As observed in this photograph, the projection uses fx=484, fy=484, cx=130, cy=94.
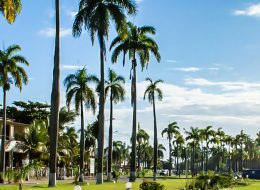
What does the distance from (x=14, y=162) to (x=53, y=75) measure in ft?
130

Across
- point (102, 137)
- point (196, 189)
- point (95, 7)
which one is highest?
point (95, 7)

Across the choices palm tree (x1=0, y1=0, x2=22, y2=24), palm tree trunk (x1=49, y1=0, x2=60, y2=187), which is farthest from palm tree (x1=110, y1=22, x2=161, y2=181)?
palm tree (x1=0, y1=0, x2=22, y2=24)

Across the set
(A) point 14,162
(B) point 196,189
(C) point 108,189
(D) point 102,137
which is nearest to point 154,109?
(A) point 14,162

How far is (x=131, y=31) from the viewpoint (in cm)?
4831

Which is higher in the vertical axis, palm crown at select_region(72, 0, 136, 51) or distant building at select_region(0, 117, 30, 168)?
palm crown at select_region(72, 0, 136, 51)

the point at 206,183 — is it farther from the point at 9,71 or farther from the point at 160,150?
the point at 160,150

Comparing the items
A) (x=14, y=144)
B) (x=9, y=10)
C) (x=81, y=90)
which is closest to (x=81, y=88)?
(x=81, y=90)

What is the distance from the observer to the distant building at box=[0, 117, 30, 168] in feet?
203

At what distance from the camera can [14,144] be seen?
62.8m

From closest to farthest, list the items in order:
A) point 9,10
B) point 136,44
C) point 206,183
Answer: point 9,10 < point 206,183 < point 136,44

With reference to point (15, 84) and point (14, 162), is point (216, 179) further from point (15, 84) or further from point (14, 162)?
point (14, 162)

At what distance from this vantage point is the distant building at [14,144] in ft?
203

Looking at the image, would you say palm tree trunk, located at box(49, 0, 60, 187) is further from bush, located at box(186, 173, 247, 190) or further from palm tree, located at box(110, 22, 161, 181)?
palm tree, located at box(110, 22, 161, 181)

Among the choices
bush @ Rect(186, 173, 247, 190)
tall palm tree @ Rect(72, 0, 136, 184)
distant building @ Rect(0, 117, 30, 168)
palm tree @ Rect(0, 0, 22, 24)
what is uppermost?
tall palm tree @ Rect(72, 0, 136, 184)
